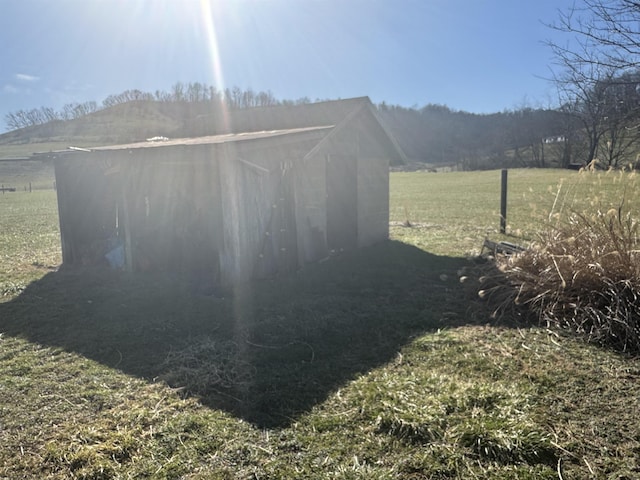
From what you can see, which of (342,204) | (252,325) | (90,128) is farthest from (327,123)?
(90,128)

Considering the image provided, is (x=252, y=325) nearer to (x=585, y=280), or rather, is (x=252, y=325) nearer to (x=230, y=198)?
(x=230, y=198)

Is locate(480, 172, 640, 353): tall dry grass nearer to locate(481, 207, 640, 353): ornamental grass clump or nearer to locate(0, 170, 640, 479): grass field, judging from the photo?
locate(481, 207, 640, 353): ornamental grass clump

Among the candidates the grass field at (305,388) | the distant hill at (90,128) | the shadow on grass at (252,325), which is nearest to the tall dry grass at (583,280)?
the grass field at (305,388)

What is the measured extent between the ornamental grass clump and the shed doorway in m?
4.41

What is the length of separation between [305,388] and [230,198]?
12.6 feet

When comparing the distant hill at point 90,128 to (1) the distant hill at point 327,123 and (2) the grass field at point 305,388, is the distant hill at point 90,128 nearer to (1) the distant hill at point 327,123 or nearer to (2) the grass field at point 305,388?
(1) the distant hill at point 327,123

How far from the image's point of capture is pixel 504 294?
18.6ft

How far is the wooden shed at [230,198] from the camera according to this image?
23.3ft

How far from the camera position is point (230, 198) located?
6887mm

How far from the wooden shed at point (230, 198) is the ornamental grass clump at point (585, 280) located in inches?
145

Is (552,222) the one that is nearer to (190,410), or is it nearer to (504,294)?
(504,294)

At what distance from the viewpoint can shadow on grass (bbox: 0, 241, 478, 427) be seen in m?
3.91

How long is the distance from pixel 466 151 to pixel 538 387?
9520cm

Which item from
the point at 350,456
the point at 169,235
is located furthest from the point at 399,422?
the point at 169,235
